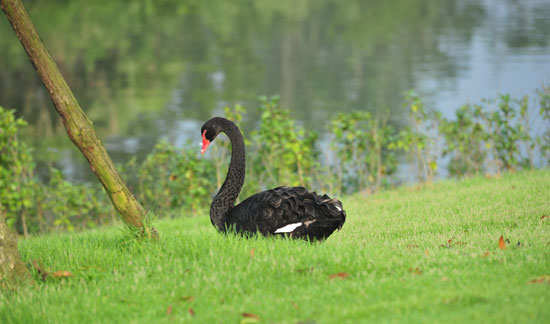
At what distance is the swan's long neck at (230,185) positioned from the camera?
7016mm

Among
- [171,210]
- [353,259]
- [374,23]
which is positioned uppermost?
[374,23]

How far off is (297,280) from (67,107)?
2.74 metres

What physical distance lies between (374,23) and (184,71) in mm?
15199

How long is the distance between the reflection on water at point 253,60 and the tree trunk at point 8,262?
11.2 meters

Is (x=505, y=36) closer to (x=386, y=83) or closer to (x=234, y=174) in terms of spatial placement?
(x=386, y=83)

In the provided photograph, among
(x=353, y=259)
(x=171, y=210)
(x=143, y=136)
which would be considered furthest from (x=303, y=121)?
(x=353, y=259)

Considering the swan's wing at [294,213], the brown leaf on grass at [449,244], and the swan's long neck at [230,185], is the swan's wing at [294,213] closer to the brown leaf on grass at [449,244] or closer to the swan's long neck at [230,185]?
the swan's long neck at [230,185]

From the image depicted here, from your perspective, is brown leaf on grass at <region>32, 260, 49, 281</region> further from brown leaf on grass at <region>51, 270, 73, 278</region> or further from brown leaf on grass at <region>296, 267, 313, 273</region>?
brown leaf on grass at <region>296, 267, 313, 273</region>

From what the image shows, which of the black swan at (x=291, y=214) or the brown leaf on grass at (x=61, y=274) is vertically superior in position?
the black swan at (x=291, y=214)

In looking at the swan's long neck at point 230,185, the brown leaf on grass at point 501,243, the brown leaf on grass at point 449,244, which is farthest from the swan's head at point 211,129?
the brown leaf on grass at point 501,243

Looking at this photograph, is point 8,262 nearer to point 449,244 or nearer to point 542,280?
point 449,244

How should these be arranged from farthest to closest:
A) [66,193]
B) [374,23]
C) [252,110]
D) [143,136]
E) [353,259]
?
[374,23]
[252,110]
[143,136]
[66,193]
[353,259]

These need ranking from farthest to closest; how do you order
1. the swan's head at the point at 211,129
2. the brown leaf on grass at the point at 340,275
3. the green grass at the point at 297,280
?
the swan's head at the point at 211,129 → the brown leaf on grass at the point at 340,275 → the green grass at the point at 297,280

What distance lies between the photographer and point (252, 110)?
22.7 metres
